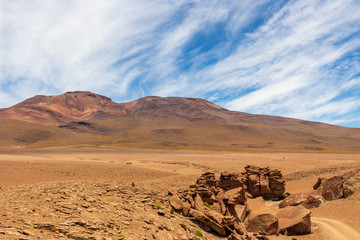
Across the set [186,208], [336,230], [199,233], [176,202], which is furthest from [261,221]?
Answer: [199,233]

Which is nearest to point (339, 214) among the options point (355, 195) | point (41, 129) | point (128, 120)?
point (355, 195)

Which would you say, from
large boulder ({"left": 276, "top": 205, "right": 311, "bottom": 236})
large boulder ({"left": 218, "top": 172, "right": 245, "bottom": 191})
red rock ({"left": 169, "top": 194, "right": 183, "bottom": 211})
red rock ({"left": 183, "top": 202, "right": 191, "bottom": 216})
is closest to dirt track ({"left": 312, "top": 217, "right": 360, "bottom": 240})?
large boulder ({"left": 276, "top": 205, "right": 311, "bottom": 236})

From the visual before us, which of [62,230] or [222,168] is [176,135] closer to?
[222,168]

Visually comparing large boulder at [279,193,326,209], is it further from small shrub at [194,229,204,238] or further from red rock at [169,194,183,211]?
small shrub at [194,229,204,238]

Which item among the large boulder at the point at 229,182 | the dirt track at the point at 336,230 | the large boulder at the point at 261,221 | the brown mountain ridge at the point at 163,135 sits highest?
the brown mountain ridge at the point at 163,135

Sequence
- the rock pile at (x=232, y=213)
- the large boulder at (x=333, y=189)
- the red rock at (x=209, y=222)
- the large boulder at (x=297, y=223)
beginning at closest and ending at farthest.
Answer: the red rock at (x=209, y=222) → the rock pile at (x=232, y=213) → the large boulder at (x=297, y=223) → the large boulder at (x=333, y=189)

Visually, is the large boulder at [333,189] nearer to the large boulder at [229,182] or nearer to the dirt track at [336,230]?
the dirt track at [336,230]

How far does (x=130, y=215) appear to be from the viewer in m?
8.51

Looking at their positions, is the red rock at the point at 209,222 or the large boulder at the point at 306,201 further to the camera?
the large boulder at the point at 306,201

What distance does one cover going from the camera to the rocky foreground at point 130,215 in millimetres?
6461

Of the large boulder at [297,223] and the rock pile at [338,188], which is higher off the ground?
the rock pile at [338,188]

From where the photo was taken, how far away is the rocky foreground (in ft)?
21.2

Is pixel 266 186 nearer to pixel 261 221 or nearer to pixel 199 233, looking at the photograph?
pixel 261 221

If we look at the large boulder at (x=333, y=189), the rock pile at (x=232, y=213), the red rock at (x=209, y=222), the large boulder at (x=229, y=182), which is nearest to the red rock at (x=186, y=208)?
the rock pile at (x=232, y=213)
